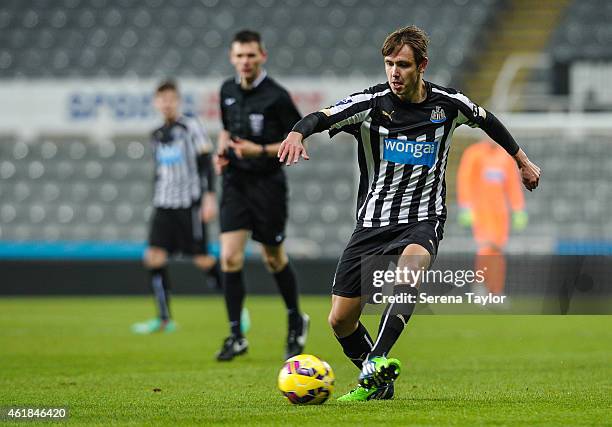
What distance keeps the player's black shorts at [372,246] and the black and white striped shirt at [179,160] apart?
5338mm

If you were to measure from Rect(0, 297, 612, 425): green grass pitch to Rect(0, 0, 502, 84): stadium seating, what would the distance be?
7117mm

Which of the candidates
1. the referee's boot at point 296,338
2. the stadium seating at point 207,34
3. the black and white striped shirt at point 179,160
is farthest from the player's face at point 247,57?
the stadium seating at point 207,34

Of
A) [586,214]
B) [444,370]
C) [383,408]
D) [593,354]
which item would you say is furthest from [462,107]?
[586,214]

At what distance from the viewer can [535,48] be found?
18.8m

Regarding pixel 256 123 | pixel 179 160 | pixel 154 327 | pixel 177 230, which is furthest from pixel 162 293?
pixel 256 123

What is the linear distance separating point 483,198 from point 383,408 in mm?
9172

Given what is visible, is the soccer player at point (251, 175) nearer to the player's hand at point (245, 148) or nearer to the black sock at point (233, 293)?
the black sock at point (233, 293)

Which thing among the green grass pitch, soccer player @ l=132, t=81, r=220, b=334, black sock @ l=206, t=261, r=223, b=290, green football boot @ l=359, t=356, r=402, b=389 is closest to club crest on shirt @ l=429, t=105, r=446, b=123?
the green grass pitch

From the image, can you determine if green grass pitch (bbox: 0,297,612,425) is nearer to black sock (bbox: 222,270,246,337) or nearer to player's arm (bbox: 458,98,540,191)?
black sock (bbox: 222,270,246,337)

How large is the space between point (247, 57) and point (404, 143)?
259cm

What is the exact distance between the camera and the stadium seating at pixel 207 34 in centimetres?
1888

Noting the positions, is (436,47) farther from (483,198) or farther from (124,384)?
(124,384)

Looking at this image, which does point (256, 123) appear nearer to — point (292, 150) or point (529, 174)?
point (529, 174)

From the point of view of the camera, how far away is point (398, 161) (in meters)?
5.64
